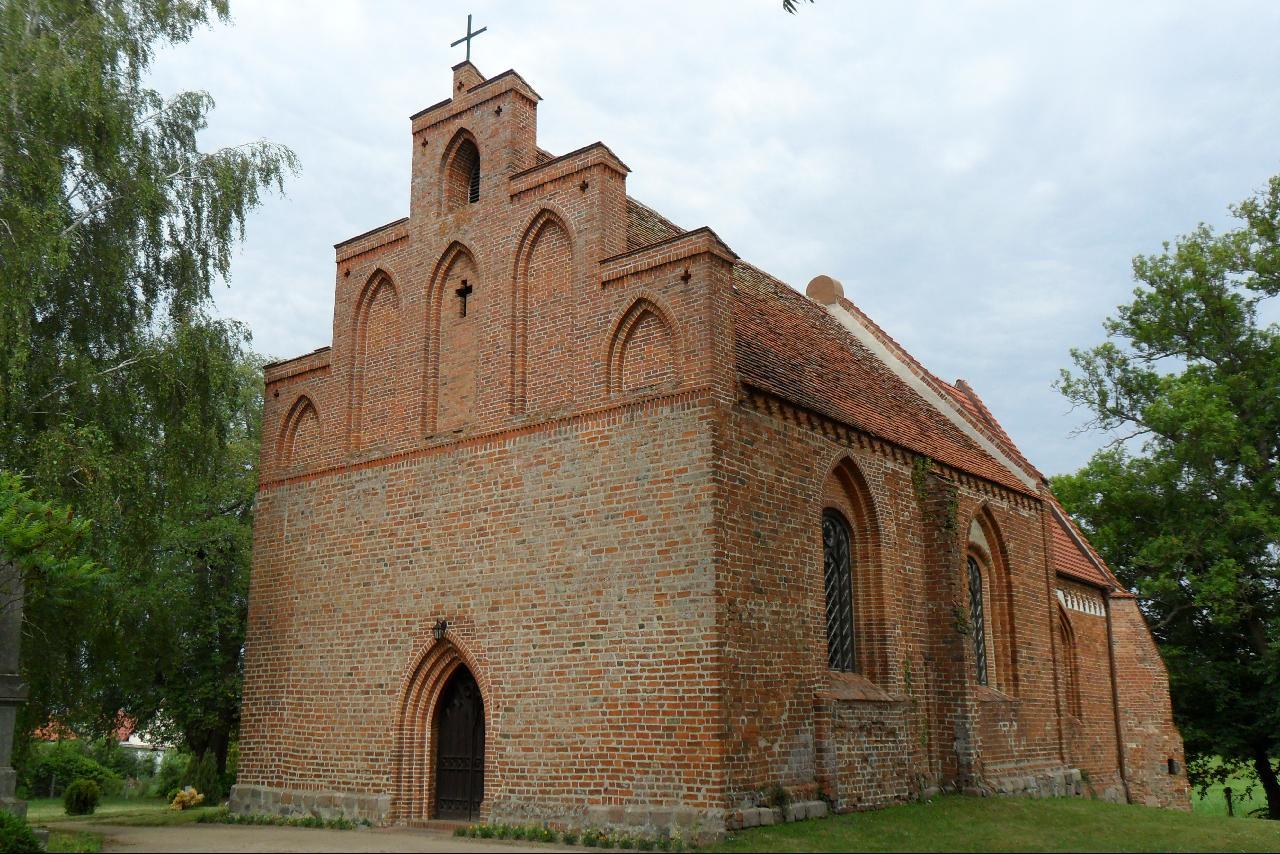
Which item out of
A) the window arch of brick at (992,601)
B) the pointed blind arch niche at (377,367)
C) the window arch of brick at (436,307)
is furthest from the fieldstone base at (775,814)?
the pointed blind arch niche at (377,367)

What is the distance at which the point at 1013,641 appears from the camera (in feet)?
60.2

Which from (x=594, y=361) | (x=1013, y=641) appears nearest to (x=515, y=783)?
(x=594, y=361)

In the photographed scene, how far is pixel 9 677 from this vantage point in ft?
42.2

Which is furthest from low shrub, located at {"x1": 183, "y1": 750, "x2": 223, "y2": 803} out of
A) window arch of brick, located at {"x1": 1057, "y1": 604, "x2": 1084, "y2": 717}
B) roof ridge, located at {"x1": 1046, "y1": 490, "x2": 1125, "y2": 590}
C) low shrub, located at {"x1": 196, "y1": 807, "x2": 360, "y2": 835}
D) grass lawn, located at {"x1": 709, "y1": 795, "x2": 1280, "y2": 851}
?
roof ridge, located at {"x1": 1046, "y1": 490, "x2": 1125, "y2": 590}

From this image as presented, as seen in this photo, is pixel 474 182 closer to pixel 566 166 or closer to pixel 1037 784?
pixel 566 166

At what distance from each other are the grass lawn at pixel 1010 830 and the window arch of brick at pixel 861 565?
2097mm

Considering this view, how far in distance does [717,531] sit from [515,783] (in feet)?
13.6

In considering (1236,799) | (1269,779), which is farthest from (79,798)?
(1236,799)

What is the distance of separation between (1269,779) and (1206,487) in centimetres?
810

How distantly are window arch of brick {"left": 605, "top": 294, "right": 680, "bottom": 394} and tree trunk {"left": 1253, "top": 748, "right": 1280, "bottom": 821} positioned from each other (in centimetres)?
2311

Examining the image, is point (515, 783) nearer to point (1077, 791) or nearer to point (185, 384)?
point (185, 384)

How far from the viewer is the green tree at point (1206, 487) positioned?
26078 millimetres

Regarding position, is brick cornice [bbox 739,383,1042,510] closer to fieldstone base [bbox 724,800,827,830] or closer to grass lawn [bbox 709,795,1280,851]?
fieldstone base [bbox 724,800,827,830]

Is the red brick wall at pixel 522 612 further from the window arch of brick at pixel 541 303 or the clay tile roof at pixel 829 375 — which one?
the clay tile roof at pixel 829 375
